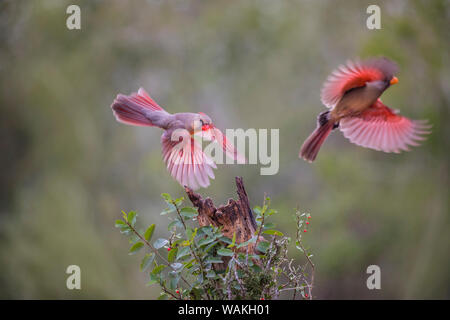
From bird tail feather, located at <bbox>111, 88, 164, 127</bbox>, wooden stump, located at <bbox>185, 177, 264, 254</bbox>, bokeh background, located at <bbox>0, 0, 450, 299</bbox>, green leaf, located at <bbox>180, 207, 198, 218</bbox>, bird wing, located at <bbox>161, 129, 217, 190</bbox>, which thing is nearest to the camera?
green leaf, located at <bbox>180, 207, 198, 218</bbox>

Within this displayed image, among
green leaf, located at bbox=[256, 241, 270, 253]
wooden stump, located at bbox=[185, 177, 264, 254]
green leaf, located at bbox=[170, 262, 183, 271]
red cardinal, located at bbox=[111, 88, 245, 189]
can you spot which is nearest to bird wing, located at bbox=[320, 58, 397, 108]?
red cardinal, located at bbox=[111, 88, 245, 189]

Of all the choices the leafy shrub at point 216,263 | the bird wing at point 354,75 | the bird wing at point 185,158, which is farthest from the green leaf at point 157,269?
the bird wing at point 354,75

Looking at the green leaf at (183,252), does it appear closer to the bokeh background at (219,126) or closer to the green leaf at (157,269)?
the green leaf at (157,269)

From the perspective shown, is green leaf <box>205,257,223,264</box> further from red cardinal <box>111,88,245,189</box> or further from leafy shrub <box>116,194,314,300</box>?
red cardinal <box>111,88,245,189</box>

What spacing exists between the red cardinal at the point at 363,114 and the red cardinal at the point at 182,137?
41 centimetres

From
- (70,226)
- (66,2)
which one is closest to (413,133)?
(70,226)

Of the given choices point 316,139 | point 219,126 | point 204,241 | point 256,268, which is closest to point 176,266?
point 204,241

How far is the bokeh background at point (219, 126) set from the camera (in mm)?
4879

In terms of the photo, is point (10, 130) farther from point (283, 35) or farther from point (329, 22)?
point (329, 22)

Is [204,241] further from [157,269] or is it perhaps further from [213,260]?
[157,269]

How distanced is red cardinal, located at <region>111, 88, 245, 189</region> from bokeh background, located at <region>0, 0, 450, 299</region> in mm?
3156

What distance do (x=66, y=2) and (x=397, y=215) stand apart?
405 centimetres

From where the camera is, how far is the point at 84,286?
489 cm

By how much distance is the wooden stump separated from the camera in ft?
6.12
